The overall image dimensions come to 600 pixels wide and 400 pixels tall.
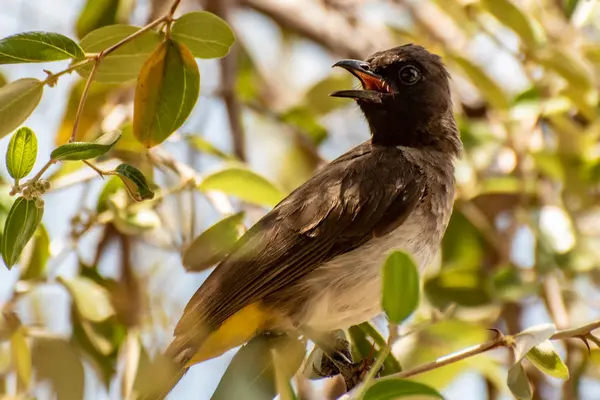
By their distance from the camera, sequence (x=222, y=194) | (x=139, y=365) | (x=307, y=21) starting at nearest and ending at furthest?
(x=139, y=365), (x=222, y=194), (x=307, y=21)

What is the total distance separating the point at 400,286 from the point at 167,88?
0.84m

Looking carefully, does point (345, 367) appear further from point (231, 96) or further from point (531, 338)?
point (231, 96)

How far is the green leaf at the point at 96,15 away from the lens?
346 cm

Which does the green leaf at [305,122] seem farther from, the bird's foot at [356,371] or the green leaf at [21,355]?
the green leaf at [21,355]

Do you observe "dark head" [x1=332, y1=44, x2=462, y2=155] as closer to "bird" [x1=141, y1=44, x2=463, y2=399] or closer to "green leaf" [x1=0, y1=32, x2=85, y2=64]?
"bird" [x1=141, y1=44, x2=463, y2=399]

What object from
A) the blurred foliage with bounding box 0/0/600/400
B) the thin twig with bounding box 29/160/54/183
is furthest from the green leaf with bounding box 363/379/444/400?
the thin twig with bounding box 29/160/54/183

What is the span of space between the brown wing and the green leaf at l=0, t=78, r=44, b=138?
0.94 meters

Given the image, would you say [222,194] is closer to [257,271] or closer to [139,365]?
[257,271]

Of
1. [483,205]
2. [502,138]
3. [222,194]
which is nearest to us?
[222,194]

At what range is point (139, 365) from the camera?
2.81m

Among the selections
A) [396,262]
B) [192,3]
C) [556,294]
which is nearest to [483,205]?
[556,294]

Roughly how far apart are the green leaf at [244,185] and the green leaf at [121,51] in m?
0.66

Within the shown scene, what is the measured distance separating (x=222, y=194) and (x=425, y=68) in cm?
96

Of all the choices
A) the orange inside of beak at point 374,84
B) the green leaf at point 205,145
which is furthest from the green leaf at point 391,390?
the orange inside of beak at point 374,84
